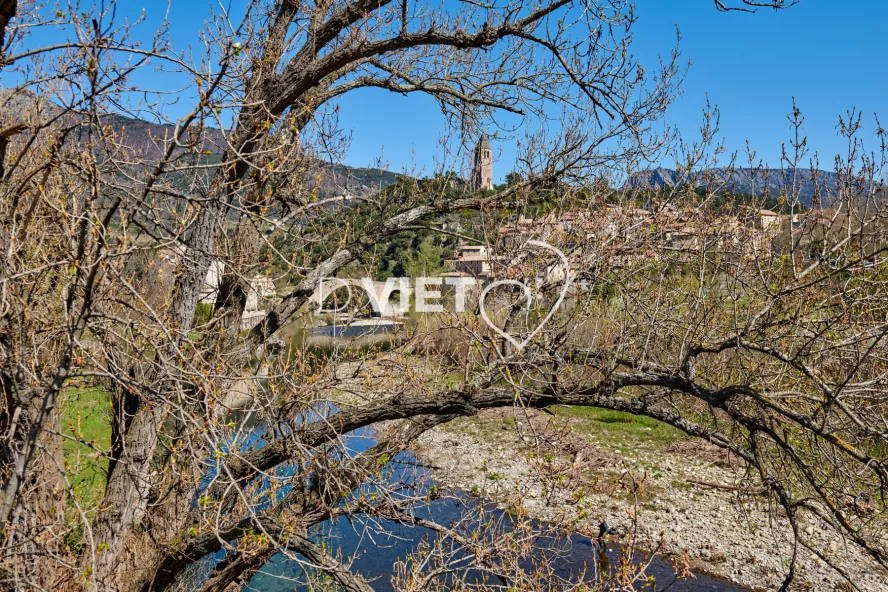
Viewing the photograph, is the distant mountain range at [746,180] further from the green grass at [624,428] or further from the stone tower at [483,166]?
the green grass at [624,428]

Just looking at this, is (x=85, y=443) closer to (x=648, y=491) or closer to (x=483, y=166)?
(x=483, y=166)

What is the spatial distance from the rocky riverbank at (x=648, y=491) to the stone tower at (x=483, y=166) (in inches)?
101

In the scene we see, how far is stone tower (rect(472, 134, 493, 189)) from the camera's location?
21.6 ft

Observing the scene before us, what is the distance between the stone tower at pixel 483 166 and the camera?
6.59m

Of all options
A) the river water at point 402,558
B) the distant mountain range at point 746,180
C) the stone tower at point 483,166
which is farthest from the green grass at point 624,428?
the distant mountain range at point 746,180

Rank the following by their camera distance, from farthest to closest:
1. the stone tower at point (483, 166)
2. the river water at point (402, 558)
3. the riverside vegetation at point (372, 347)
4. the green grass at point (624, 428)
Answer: the green grass at point (624, 428) < the river water at point (402, 558) < the stone tower at point (483, 166) < the riverside vegetation at point (372, 347)

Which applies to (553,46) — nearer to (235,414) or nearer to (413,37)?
(413,37)

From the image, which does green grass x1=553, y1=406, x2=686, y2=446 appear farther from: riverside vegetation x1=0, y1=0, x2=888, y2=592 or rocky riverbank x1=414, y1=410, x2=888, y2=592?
riverside vegetation x1=0, y1=0, x2=888, y2=592

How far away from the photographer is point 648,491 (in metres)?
12.1

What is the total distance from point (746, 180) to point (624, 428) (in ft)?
Answer: 35.3

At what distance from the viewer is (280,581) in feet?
28.5

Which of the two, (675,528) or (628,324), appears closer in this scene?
(628,324)

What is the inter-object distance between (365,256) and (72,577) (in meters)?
3.47

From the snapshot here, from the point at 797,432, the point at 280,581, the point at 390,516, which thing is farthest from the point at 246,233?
the point at 280,581
